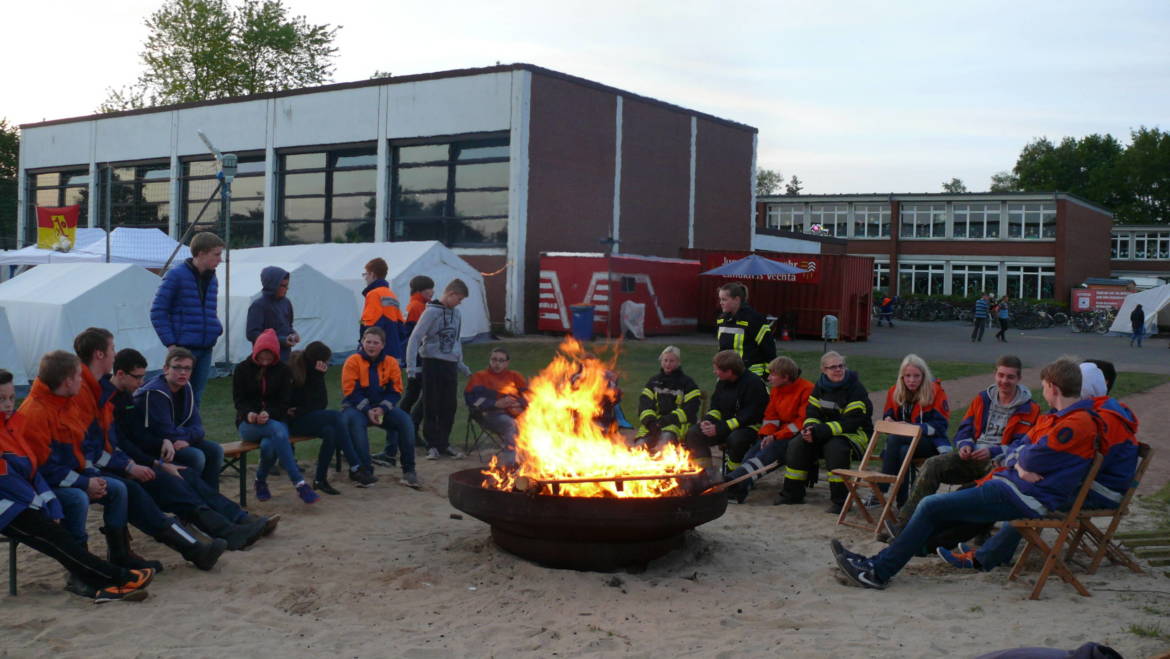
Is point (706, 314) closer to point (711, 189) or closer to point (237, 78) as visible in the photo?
point (711, 189)

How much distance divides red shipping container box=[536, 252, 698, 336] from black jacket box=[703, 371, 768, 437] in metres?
15.9

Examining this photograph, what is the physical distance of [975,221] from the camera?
176ft

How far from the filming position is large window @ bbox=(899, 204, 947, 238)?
54.4 m

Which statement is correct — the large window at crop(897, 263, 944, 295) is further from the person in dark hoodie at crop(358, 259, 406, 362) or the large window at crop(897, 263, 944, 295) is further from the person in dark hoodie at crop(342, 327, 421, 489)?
the person in dark hoodie at crop(342, 327, 421, 489)

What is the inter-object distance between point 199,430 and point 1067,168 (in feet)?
263

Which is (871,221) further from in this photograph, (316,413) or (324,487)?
(324,487)

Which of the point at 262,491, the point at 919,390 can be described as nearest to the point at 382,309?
the point at 262,491

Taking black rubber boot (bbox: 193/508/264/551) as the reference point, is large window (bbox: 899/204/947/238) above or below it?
above

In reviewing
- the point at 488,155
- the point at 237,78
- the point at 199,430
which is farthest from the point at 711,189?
the point at 237,78

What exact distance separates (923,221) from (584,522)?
53.1 meters

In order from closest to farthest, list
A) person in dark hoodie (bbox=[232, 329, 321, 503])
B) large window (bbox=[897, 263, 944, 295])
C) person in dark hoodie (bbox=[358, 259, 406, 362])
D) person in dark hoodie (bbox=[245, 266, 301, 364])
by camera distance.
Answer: person in dark hoodie (bbox=[232, 329, 321, 503]) < person in dark hoodie (bbox=[245, 266, 301, 364]) < person in dark hoodie (bbox=[358, 259, 406, 362]) < large window (bbox=[897, 263, 944, 295])

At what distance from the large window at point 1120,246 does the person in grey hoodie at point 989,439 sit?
63.3m

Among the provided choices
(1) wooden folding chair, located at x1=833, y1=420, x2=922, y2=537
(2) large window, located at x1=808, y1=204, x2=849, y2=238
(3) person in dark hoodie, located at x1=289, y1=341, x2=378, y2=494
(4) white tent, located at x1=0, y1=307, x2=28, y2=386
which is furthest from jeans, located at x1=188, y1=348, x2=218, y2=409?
(2) large window, located at x1=808, y1=204, x2=849, y2=238

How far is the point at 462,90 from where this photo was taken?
86.2ft
